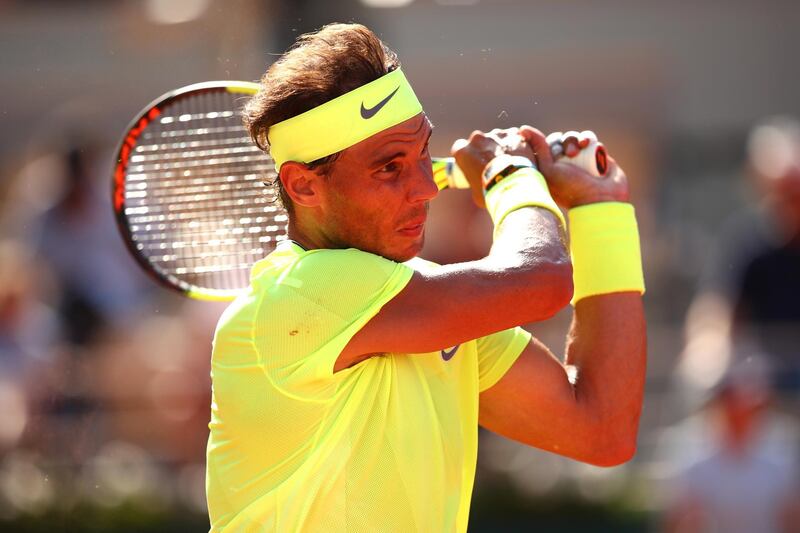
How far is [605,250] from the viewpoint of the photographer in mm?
2984

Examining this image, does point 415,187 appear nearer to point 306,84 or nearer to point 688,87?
point 306,84

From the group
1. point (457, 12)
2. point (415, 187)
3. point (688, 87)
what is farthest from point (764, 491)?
point (688, 87)

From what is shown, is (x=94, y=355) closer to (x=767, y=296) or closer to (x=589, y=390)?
(x=767, y=296)

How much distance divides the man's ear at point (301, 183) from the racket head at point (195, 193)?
50cm

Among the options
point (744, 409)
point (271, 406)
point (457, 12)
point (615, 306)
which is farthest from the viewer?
point (744, 409)

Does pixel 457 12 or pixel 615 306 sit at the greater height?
pixel 457 12

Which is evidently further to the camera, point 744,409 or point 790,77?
point 790,77

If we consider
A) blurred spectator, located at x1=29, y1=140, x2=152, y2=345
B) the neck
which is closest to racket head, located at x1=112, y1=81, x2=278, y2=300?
the neck

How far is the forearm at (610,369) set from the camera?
9.73 feet

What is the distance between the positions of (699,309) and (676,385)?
2.23 ft

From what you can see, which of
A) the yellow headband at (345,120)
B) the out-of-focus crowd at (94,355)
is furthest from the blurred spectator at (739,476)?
the yellow headband at (345,120)

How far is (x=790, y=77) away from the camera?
1468 centimetres

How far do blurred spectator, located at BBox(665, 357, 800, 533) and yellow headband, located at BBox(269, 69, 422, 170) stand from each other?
14.6ft

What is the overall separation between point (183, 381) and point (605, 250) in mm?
4823
